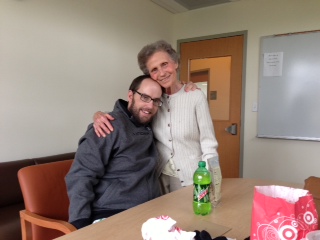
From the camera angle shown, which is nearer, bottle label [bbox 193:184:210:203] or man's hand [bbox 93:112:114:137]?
bottle label [bbox 193:184:210:203]

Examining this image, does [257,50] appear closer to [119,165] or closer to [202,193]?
[119,165]

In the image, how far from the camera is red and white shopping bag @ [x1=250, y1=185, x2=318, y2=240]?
62 cm

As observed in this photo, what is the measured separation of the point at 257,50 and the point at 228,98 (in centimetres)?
68

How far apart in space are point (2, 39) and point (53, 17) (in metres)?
0.53

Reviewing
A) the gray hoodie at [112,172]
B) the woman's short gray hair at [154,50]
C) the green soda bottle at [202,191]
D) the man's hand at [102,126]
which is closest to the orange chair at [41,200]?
the gray hoodie at [112,172]

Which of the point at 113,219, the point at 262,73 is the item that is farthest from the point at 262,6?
the point at 113,219

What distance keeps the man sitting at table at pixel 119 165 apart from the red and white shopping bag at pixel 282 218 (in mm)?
807

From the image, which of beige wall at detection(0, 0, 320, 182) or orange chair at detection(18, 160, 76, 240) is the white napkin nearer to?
orange chair at detection(18, 160, 76, 240)

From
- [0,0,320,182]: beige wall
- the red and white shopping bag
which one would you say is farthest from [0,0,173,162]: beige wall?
the red and white shopping bag

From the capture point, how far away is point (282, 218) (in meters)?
0.63

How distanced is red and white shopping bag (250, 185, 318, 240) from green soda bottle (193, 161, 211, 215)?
1.30 ft

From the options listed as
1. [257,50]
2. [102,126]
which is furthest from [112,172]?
[257,50]

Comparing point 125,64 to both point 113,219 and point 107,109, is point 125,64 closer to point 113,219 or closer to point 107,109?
point 107,109

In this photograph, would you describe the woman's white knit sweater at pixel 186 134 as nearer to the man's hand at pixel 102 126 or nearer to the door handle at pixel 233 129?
the man's hand at pixel 102 126
